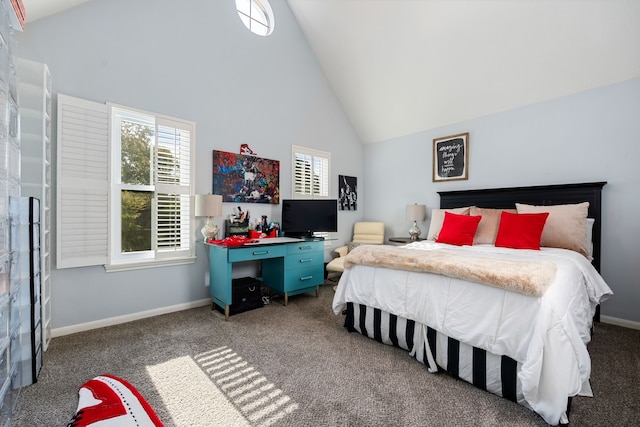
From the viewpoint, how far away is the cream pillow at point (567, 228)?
2711 millimetres

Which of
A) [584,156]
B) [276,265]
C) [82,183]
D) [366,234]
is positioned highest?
[584,156]

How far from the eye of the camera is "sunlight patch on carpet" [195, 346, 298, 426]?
152 cm

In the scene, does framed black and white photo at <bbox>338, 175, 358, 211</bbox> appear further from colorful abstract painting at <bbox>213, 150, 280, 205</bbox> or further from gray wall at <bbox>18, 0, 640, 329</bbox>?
colorful abstract painting at <bbox>213, 150, 280, 205</bbox>

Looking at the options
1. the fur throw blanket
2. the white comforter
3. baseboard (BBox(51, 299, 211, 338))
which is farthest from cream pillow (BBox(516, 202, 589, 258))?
baseboard (BBox(51, 299, 211, 338))

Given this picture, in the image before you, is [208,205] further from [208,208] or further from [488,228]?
[488,228]

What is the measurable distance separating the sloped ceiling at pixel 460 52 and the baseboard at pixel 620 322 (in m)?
2.48

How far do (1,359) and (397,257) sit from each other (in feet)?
7.61

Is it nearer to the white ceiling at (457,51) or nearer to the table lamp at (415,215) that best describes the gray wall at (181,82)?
the white ceiling at (457,51)

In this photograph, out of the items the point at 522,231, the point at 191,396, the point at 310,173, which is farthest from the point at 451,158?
the point at 191,396

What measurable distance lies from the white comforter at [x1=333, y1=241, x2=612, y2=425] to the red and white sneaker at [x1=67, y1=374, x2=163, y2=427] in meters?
1.62

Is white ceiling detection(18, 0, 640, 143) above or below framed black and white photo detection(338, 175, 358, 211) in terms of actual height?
above

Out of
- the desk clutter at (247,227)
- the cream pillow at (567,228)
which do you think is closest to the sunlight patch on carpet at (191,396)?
the desk clutter at (247,227)

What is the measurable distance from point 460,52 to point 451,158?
54.5 inches

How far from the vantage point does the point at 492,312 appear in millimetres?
1641
